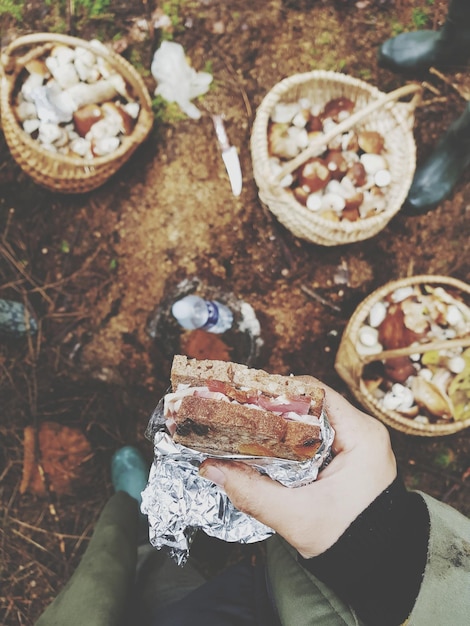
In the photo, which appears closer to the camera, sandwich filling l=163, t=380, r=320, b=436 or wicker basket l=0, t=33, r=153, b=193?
sandwich filling l=163, t=380, r=320, b=436

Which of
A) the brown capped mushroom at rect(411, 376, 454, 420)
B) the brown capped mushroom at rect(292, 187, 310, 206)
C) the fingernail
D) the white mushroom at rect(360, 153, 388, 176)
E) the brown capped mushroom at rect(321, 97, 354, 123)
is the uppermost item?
the brown capped mushroom at rect(321, 97, 354, 123)

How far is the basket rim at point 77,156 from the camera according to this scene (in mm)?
2299

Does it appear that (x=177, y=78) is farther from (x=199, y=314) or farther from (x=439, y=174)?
(x=439, y=174)

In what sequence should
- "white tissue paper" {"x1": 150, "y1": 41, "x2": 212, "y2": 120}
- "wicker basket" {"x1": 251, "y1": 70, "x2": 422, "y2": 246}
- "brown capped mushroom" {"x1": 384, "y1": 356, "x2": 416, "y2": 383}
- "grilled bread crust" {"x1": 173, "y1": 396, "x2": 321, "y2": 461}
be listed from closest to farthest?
"grilled bread crust" {"x1": 173, "y1": 396, "x2": 321, "y2": 461} < "wicker basket" {"x1": 251, "y1": 70, "x2": 422, "y2": 246} < "brown capped mushroom" {"x1": 384, "y1": 356, "x2": 416, "y2": 383} < "white tissue paper" {"x1": 150, "y1": 41, "x2": 212, "y2": 120}

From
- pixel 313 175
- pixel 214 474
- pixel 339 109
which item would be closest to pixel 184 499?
pixel 214 474

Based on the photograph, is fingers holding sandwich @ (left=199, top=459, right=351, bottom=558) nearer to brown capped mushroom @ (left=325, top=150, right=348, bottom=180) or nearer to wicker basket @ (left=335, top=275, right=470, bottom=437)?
wicker basket @ (left=335, top=275, right=470, bottom=437)

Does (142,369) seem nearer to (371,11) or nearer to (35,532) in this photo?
(35,532)

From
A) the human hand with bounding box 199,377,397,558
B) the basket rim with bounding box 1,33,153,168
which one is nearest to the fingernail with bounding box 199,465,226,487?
the human hand with bounding box 199,377,397,558

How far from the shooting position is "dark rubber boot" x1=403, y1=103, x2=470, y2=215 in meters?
2.56

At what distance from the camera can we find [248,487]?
59.2 inches

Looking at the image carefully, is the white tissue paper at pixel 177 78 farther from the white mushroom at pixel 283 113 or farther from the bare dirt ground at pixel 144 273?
the white mushroom at pixel 283 113

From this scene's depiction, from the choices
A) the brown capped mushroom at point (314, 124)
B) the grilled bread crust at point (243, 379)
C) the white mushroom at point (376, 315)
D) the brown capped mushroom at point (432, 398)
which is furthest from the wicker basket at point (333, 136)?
the grilled bread crust at point (243, 379)

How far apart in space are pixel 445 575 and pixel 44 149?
7.46 ft

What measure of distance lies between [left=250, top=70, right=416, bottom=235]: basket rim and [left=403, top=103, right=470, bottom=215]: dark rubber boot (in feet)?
0.89
